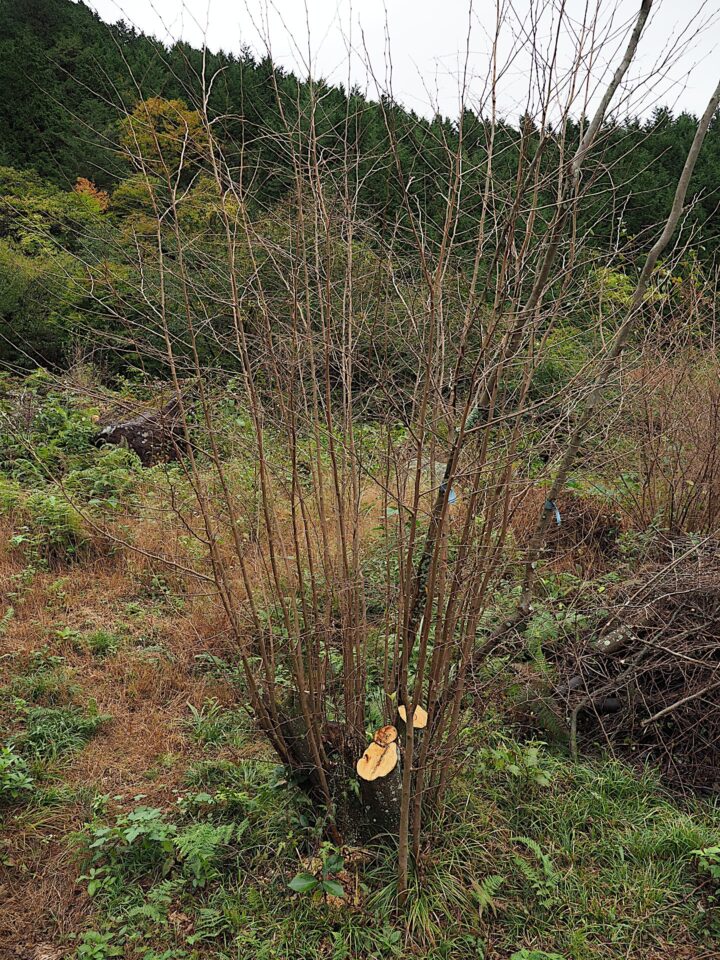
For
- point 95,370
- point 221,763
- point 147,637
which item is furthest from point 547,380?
point 95,370

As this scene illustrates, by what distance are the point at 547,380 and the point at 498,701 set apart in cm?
364

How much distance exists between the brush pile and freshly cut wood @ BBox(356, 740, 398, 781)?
3.75 ft

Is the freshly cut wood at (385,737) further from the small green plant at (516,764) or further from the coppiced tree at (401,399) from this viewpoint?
the small green plant at (516,764)

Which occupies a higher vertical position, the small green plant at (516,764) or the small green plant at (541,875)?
the small green plant at (516,764)

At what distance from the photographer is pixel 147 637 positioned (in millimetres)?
4332

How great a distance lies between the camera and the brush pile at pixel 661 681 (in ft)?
10.1

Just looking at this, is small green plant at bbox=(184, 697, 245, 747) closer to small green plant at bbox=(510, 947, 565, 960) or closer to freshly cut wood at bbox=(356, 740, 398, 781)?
freshly cut wood at bbox=(356, 740, 398, 781)

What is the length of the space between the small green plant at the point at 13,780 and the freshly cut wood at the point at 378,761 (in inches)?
63.9

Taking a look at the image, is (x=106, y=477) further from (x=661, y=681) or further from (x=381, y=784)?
(x=661, y=681)

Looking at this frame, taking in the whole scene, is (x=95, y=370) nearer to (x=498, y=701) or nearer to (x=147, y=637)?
(x=147, y=637)

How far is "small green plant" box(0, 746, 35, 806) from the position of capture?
9.67ft

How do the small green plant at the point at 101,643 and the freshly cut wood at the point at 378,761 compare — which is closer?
the freshly cut wood at the point at 378,761

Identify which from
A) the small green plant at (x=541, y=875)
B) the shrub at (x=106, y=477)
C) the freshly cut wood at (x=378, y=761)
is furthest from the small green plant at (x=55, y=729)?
the shrub at (x=106, y=477)

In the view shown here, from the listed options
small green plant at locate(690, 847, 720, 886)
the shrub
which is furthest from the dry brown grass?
small green plant at locate(690, 847, 720, 886)
